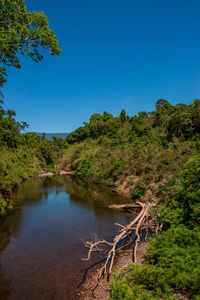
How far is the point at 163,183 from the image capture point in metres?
20.2

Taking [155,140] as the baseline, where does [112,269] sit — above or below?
below

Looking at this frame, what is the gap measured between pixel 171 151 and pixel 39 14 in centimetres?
1887

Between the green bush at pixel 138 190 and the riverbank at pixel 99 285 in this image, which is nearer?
the riverbank at pixel 99 285

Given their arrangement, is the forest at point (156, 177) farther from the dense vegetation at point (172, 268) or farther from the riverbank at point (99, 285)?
the riverbank at point (99, 285)

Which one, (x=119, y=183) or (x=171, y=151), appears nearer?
(x=171, y=151)

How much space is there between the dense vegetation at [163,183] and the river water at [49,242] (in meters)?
3.07

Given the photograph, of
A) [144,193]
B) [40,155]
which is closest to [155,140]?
[144,193]

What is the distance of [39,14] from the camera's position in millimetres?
9352

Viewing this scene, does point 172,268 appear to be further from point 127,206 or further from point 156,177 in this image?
point 156,177

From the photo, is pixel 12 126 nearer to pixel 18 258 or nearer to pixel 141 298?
pixel 18 258

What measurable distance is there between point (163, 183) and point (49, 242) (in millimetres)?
12868

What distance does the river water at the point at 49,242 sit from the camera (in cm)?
823

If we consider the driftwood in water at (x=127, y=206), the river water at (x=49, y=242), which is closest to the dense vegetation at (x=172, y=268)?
the river water at (x=49, y=242)

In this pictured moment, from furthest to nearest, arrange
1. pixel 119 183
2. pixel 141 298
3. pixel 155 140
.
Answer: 1. pixel 155 140
2. pixel 119 183
3. pixel 141 298
